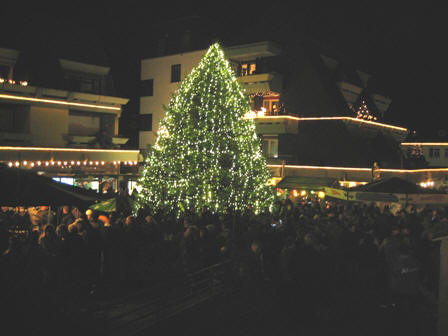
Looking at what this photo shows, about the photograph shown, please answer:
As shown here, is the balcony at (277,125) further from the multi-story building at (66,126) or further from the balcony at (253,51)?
the multi-story building at (66,126)

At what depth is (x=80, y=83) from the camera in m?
28.9

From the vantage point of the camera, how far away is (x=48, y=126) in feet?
88.0

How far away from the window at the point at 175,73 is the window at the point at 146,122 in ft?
12.2

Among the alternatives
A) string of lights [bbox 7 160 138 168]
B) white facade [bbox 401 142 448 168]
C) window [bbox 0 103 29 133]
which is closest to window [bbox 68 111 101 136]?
string of lights [bbox 7 160 138 168]

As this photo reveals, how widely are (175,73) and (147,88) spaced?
10.4ft

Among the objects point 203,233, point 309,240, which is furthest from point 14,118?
point 309,240

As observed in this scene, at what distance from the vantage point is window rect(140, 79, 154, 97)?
3769 centimetres

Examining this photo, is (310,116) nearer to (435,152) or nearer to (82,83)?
(82,83)

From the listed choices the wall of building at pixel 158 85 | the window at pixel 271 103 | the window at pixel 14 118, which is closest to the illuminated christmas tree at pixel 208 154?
the window at pixel 14 118

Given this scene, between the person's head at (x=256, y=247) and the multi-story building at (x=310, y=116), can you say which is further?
the multi-story building at (x=310, y=116)

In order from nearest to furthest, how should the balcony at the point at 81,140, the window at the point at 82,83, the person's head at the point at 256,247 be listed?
the person's head at the point at 256,247 < the balcony at the point at 81,140 < the window at the point at 82,83

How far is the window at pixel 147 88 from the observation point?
124 ft

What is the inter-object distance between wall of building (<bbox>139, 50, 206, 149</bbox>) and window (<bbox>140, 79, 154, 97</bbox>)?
0.24 m

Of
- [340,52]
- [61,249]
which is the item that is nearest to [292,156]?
[340,52]
